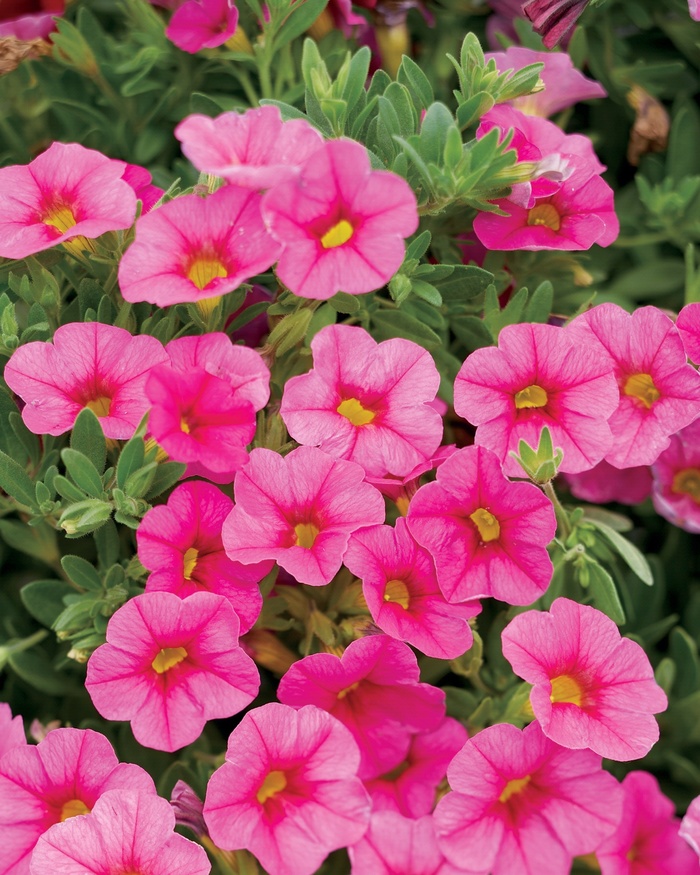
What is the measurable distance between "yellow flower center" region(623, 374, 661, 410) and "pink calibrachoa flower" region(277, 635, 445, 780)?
33 centimetres

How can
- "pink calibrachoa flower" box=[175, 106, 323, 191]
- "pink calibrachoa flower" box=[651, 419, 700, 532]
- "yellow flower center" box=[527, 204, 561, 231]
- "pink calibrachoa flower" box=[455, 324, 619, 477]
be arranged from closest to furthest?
"pink calibrachoa flower" box=[175, 106, 323, 191] < "pink calibrachoa flower" box=[455, 324, 619, 477] < "yellow flower center" box=[527, 204, 561, 231] < "pink calibrachoa flower" box=[651, 419, 700, 532]

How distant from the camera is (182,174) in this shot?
112 centimetres

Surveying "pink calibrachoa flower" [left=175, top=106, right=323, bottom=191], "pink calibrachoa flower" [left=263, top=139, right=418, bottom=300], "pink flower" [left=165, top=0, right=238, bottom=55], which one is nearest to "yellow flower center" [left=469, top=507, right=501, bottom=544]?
"pink calibrachoa flower" [left=263, top=139, right=418, bottom=300]

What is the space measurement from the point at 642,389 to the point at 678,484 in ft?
0.76

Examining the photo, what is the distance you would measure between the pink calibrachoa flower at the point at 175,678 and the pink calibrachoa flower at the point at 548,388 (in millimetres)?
276

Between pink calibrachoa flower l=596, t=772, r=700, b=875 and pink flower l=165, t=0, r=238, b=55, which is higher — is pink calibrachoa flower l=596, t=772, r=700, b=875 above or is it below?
below

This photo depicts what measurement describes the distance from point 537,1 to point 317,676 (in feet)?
2.27

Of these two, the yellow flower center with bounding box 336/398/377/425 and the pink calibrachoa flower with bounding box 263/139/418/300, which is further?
the yellow flower center with bounding box 336/398/377/425

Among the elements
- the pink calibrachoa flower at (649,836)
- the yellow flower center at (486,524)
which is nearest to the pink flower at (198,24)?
the yellow flower center at (486,524)

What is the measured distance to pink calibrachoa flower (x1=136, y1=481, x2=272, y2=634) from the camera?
761 millimetres

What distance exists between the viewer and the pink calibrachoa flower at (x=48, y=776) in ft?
2.52

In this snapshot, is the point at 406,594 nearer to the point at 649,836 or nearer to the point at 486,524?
the point at 486,524

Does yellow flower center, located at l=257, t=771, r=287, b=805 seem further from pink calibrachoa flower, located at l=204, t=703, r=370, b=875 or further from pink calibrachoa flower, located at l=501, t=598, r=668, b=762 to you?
pink calibrachoa flower, located at l=501, t=598, r=668, b=762

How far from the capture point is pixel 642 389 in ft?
2.90
